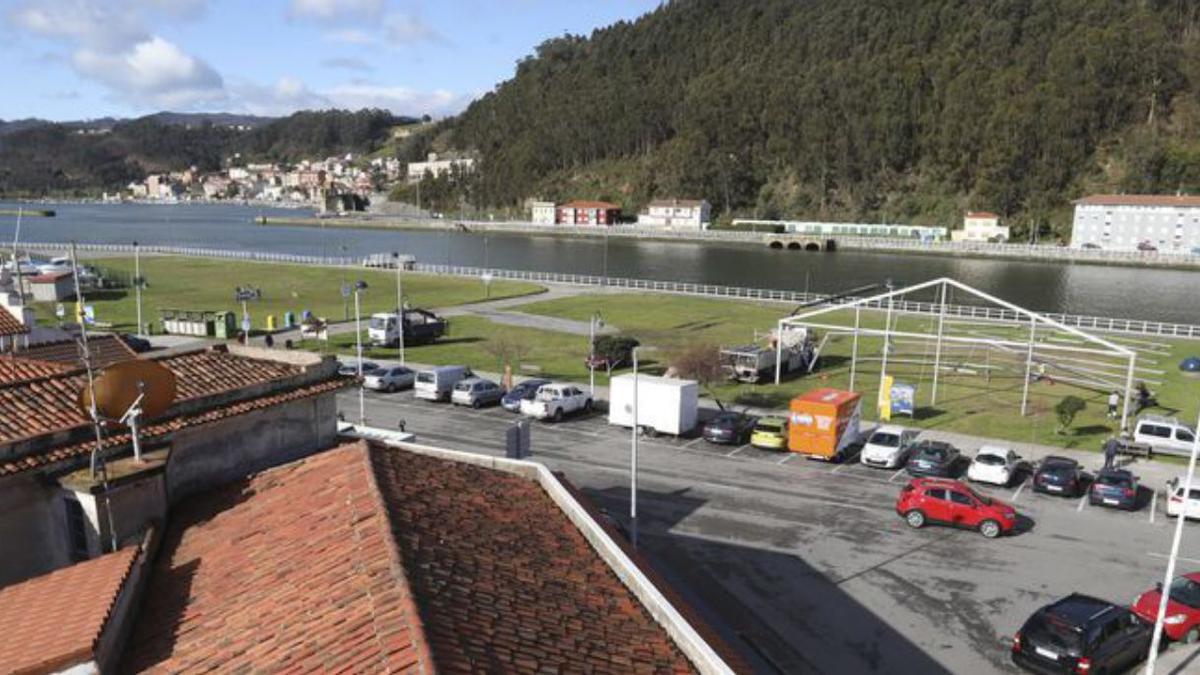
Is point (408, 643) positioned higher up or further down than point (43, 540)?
higher up

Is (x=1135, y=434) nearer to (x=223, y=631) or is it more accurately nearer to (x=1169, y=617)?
(x=1169, y=617)

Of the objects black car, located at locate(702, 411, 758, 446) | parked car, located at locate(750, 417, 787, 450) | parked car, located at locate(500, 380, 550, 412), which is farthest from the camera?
parked car, located at locate(500, 380, 550, 412)

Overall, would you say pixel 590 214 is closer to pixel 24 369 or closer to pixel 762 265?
pixel 762 265

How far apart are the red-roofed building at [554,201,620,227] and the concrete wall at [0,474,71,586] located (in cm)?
18235

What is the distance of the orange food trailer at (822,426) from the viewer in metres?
28.3

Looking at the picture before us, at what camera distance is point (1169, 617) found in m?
16.9

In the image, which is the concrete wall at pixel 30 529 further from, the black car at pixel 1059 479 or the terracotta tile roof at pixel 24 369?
the black car at pixel 1059 479

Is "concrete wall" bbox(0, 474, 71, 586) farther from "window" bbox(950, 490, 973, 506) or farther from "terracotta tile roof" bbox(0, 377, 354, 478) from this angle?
"window" bbox(950, 490, 973, 506)

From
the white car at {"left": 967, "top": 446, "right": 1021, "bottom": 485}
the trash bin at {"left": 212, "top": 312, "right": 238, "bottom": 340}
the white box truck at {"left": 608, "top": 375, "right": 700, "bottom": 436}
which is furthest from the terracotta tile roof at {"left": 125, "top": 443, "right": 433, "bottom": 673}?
the trash bin at {"left": 212, "top": 312, "right": 238, "bottom": 340}

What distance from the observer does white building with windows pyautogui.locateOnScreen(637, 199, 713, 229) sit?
18100 centimetres

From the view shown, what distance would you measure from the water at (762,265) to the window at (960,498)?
66.1 meters

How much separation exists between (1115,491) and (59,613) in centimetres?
2522

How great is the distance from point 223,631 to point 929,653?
1278 cm

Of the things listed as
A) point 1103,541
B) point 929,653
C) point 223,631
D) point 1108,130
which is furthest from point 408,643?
point 1108,130
